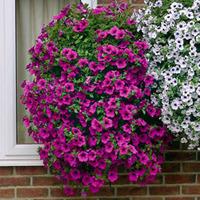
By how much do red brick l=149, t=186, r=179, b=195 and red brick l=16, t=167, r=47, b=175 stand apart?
0.73m

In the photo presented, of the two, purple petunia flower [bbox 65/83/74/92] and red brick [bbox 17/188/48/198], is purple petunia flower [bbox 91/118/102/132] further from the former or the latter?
red brick [bbox 17/188/48/198]

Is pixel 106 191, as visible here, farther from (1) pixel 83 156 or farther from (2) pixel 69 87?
(2) pixel 69 87

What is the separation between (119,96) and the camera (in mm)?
2760

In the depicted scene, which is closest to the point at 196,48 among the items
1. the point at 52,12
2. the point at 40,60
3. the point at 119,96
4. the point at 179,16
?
the point at 179,16

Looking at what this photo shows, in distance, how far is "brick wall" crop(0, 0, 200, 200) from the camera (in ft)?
11.1

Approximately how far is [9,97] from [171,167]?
46.0 inches

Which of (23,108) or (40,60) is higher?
(40,60)

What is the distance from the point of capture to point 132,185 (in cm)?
343

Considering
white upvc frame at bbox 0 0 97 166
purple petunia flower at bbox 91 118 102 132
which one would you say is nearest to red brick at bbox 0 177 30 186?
white upvc frame at bbox 0 0 97 166

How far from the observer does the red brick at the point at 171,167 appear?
342 cm

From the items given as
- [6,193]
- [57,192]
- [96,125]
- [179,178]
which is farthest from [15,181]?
[179,178]

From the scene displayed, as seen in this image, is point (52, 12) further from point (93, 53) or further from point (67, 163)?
point (67, 163)

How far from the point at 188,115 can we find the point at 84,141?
57cm

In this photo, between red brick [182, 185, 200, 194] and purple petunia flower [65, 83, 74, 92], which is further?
red brick [182, 185, 200, 194]
